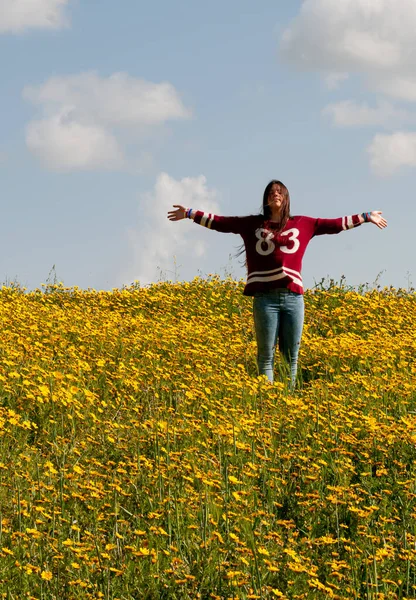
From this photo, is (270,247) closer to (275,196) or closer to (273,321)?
(275,196)

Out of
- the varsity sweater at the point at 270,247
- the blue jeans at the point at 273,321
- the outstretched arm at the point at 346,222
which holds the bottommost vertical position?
the blue jeans at the point at 273,321

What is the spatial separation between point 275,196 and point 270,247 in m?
0.57

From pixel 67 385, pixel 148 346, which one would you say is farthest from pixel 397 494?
pixel 148 346

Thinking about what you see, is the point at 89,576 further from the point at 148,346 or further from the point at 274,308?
the point at 148,346

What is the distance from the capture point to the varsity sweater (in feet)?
28.6

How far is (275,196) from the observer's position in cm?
882

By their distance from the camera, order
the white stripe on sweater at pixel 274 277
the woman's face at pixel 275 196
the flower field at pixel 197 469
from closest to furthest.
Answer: the flower field at pixel 197 469 → the white stripe on sweater at pixel 274 277 → the woman's face at pixel 275 196

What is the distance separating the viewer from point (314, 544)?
445 cm

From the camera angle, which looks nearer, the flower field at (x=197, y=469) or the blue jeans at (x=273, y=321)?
the flower field at (x=197, y=469)

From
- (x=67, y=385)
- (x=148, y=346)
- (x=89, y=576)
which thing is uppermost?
(x=148, y=346)

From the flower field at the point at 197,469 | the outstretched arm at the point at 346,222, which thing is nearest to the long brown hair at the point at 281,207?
the outstretched arm at the point at 346,222

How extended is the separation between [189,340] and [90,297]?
5.43m

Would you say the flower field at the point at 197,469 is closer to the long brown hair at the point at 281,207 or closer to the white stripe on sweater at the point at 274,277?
the white stripe on sweater at the point at 274,277

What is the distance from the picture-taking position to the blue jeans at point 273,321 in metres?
8.73
